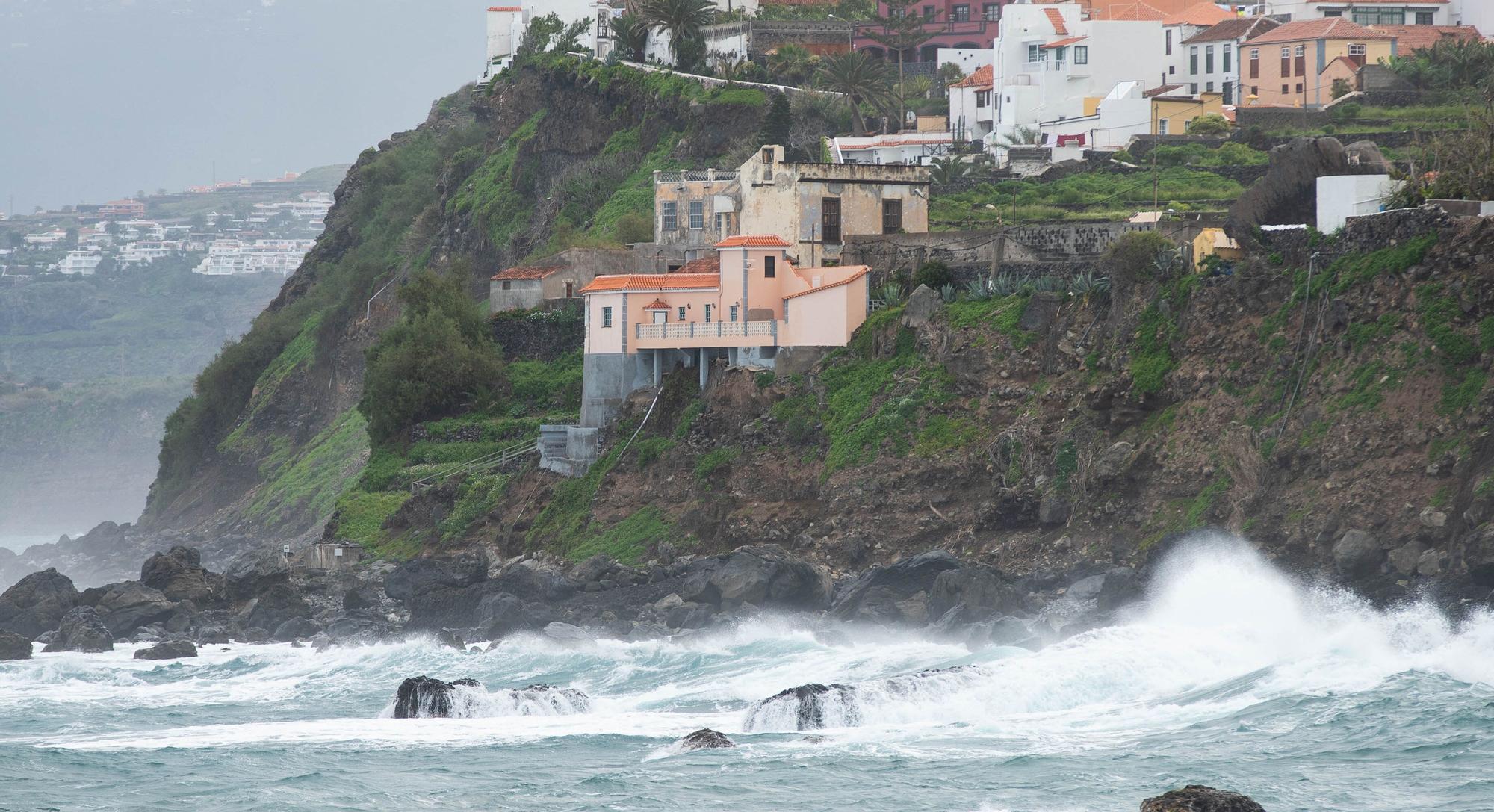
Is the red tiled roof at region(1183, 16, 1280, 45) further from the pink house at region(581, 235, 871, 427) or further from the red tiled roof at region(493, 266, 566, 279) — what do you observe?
the pink house at region(581, 235, 871, 427)

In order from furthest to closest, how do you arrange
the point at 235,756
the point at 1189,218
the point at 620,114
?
the point at 620,114
the point at 1189,218
the point at 235,756

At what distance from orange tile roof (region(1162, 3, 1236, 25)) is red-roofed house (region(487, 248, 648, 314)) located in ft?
88.5

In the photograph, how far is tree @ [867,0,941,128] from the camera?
91.7 meters

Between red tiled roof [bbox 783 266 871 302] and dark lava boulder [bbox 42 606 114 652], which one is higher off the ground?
red tiled roof [bbox 783 266 871 302]

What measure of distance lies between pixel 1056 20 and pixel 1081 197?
631 inches

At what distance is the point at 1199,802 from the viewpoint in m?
27.3

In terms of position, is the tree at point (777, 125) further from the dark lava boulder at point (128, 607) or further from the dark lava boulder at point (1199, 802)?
the dark lava boulder at point (1199, 802)

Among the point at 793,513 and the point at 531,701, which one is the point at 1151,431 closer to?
the point at 793,513

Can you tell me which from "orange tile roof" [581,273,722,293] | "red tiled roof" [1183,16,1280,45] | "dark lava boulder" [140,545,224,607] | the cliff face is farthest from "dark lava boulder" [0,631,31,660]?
"red tiled roof" [1183,16,1280,45]

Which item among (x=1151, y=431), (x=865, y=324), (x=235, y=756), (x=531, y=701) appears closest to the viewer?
(x=235, y=756)

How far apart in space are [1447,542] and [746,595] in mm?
16372

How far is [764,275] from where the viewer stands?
5978 cm

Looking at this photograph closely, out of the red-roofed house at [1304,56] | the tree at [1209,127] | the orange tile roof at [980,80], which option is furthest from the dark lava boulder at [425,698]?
the orange tile roof at [980,80]

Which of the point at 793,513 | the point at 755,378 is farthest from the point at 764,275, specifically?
the point at 793,513
